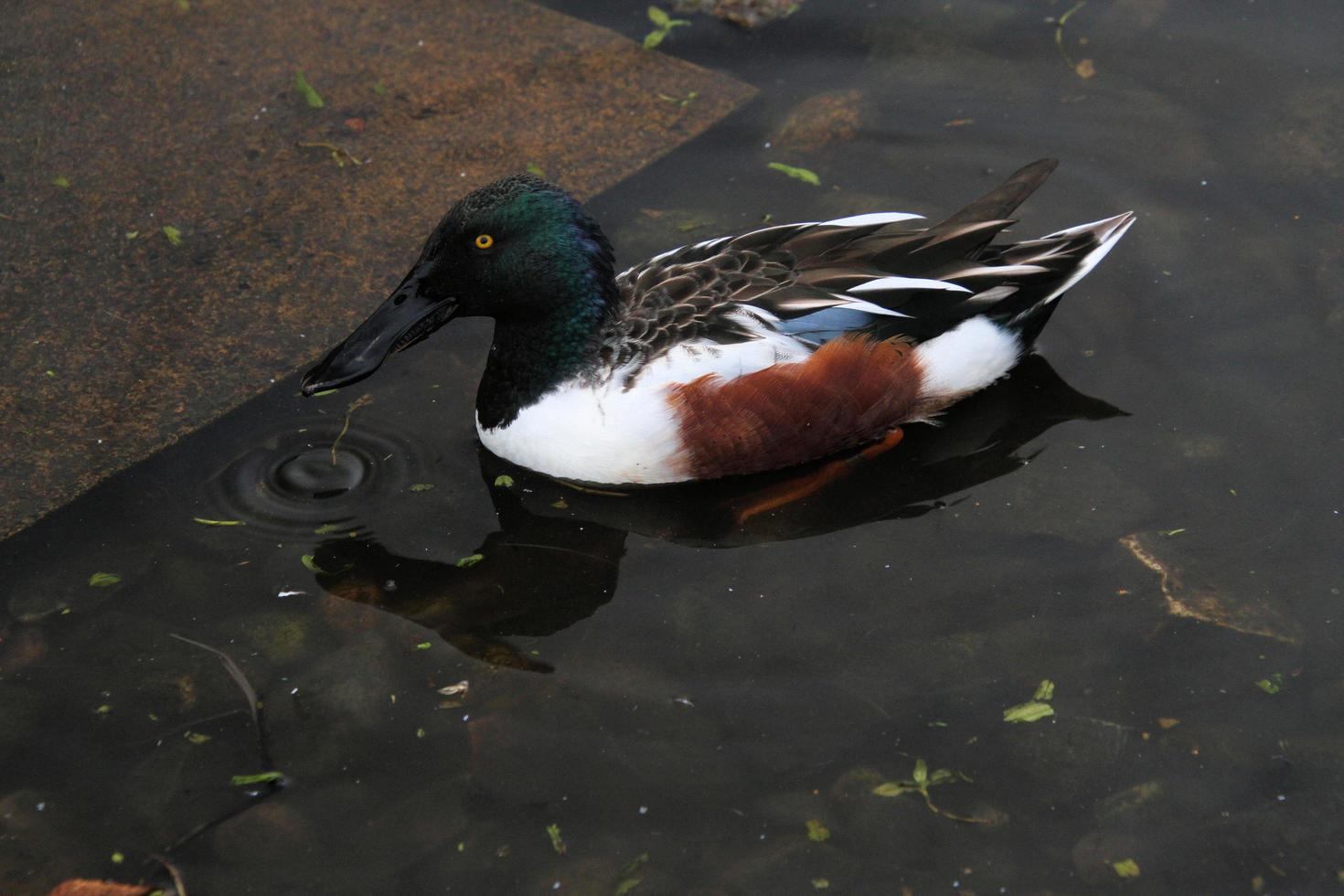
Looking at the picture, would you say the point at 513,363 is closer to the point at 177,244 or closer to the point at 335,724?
the point at 335,724

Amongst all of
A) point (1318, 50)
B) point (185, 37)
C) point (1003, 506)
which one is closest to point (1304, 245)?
point (1318, 50)

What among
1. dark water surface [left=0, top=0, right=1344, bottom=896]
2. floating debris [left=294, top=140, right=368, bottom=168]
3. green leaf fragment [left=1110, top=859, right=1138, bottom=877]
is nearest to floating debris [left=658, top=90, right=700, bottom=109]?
dark water surface [left=0, top=0, right=1344, bottom=896]

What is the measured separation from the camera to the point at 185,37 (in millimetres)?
6809

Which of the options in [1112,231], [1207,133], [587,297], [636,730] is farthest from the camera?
[1207,133]

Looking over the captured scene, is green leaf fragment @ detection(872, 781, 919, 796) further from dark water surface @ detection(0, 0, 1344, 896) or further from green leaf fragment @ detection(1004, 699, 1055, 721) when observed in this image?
green leaf fragment @ detection(1004, 699, 1055, 721)

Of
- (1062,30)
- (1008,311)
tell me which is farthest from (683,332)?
(1062,30)

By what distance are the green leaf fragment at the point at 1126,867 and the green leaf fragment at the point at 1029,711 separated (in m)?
0.48

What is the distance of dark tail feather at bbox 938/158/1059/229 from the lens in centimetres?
503

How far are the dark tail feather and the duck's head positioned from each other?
126 centimetres

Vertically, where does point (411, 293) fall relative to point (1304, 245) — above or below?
above

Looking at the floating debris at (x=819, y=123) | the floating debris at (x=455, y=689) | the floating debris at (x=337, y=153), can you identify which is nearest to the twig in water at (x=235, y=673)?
the floating debris at (x=455, y=689)

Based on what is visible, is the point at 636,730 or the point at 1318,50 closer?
the point at 636,730

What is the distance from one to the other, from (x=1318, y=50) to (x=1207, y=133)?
87cm

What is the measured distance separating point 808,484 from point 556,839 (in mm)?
1633
